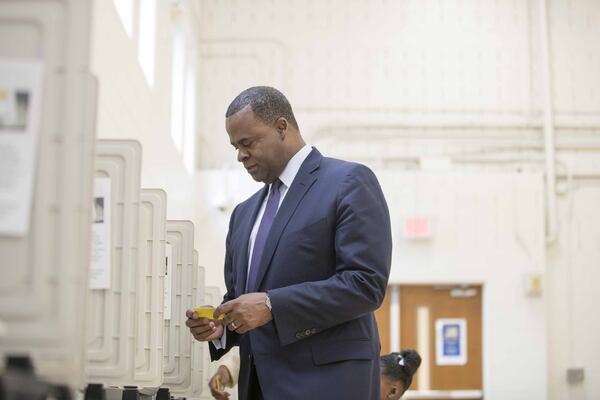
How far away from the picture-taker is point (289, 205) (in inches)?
87.6

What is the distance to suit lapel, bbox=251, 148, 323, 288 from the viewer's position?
219 cm

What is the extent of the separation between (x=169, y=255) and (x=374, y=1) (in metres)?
7.03

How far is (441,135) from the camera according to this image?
938 centimetres

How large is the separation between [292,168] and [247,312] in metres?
0.47

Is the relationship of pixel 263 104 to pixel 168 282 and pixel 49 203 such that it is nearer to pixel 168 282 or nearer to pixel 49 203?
pixel 168 282

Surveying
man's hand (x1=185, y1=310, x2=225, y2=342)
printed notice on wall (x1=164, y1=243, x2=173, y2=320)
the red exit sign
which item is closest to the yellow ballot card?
man's hand (x1=185, y1=310, x2=225, y2=342)

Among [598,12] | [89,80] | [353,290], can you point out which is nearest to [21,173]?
[89,80]

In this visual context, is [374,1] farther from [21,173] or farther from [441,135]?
[21,173]

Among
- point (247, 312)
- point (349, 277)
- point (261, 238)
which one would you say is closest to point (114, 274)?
point (247, 312)

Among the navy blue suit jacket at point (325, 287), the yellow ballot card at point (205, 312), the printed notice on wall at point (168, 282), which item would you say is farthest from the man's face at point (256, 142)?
the printed notice on wall at point (168, 282)

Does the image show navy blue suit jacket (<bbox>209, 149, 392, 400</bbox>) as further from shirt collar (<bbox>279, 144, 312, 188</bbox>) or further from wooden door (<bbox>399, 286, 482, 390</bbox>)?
wooden door (<bbox>399, 286, 482, 390</bbox>)

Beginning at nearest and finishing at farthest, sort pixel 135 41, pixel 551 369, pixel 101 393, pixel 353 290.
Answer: pixel 101 393 < pixel 353 290 < pixel 135 41 < pixel 551 369

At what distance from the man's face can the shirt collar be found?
14 mm

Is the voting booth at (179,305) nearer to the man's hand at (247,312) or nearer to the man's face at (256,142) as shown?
the man's face at (256,142)
